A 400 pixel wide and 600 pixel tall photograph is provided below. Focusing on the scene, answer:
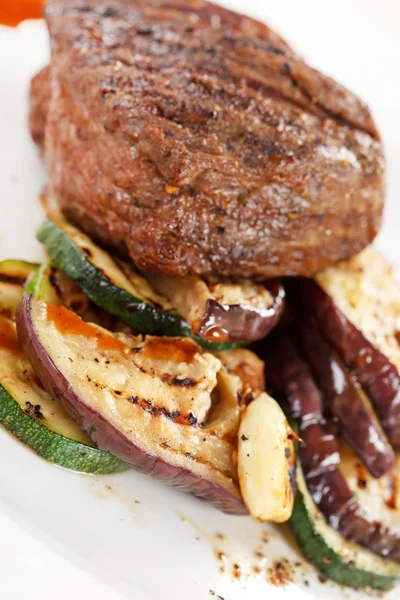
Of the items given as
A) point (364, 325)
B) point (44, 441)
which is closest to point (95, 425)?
point (44, 441)

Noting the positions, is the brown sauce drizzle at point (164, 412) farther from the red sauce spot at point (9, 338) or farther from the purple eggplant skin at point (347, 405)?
the purple eggplant skin at point (347, 405)

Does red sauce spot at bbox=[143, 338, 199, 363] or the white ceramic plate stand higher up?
red sauce spot at bbox=[143, 338, 199, 363]

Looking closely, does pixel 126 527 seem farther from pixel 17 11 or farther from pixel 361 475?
pixel 17 11

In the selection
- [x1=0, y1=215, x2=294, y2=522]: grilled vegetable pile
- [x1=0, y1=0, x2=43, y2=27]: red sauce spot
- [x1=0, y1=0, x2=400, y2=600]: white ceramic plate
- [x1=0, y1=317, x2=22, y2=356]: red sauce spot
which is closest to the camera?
[x1=0, y1=0, x2=400, y2=600]: white ceramic plate

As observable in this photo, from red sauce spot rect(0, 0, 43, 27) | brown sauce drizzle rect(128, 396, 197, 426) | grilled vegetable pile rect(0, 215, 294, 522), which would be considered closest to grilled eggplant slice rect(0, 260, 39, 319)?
Answer: grilled vegetable pile rect(0, 215, 294, 522)

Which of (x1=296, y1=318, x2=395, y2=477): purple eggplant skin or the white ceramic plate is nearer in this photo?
the white ceramic plate

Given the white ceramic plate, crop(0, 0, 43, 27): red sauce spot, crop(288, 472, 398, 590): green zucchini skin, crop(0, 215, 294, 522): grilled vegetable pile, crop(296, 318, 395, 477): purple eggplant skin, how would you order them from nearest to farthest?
the white ceramic plate, crop(0, 215, 294, 522): grilled vegetable pile, crop(288, 472, 398, 590): green zucchini skin, crop(296, 318, 395, 477): purple eggplant skin, crop(0, 0, 43, 27): red sauce spot

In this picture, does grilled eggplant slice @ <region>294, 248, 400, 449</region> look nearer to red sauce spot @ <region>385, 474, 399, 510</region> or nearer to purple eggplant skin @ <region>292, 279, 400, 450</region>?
purple eggplant skin @ <region>292, 279, 400, 450</region>

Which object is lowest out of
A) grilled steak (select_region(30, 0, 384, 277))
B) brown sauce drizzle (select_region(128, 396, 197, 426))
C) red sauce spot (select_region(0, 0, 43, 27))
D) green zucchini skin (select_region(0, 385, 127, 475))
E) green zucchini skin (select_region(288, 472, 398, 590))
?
green zucchini skin (select_region(288, 472, 398, 590))
